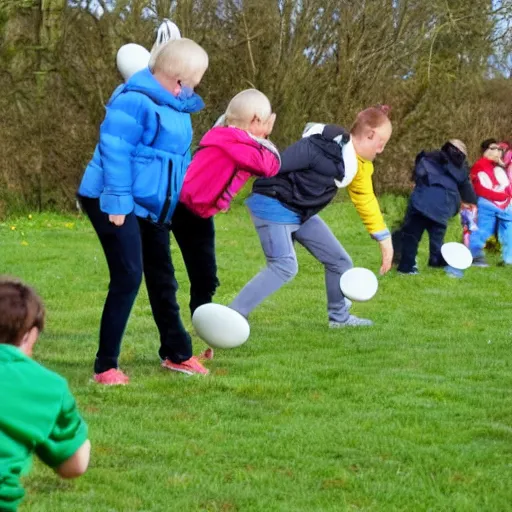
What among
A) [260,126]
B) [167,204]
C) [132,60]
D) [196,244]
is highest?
[132,60]

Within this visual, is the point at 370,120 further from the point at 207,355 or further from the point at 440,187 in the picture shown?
the point at 440,187

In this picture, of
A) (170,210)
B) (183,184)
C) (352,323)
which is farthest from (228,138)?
(352,323)

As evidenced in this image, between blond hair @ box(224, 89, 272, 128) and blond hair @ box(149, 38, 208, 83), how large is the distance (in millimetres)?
619

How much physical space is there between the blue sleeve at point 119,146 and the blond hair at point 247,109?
2.95ft

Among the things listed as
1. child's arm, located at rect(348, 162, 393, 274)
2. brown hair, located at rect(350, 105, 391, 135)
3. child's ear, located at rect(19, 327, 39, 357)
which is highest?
brown hair, located at rect(350, 105, 391, 135)

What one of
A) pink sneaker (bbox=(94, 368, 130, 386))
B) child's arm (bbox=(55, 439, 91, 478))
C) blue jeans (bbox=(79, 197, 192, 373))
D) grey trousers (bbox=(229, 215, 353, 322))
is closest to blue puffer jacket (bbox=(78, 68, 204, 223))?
blue jeans (bbox=(79, 197, 192, 373))

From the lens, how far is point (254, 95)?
6.66 meters

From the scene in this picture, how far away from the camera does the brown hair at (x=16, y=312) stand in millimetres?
2816

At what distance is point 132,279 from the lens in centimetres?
604

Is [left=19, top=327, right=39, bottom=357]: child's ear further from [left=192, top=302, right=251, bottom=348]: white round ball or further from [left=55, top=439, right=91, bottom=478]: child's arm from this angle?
[left=192, top=302, right=251, bottom=348]: white round ball

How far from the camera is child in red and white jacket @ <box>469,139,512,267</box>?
1409cm

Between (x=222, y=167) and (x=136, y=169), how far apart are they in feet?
2.37

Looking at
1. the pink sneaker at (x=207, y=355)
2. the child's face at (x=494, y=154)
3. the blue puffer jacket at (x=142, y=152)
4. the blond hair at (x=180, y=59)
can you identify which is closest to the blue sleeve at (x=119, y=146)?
the blue puffer jacket at (x=142, y=152)

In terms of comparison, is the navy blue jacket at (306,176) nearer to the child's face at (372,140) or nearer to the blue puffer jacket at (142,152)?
the child's face at (372,140)
